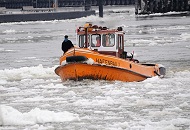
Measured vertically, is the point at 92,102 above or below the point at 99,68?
below

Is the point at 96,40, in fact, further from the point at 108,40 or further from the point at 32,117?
the point at 32,117

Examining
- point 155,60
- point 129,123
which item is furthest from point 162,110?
point 155,60

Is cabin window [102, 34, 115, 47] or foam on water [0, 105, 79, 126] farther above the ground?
cabin window [102, 34, 115, 47]

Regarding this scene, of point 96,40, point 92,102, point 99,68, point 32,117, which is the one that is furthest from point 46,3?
point 32,117

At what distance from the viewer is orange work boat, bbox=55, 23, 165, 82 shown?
21281 mm

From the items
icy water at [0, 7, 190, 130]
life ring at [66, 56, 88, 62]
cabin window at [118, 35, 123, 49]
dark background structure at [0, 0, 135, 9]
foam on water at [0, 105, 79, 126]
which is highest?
cabin window at [118, 35, 123, 49]

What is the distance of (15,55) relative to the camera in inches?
1464

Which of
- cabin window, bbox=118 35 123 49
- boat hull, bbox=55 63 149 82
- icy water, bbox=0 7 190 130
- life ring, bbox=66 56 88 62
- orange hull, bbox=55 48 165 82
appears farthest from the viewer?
cabin window, bbox=118 35 123 49

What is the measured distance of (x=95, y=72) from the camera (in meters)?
21.6

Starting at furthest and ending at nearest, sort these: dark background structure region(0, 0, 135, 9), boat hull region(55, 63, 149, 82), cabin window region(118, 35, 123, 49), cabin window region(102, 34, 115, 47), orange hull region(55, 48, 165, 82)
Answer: dark background structure region(0, 0, 135, 9) < cabin window region(118, 35, 123, 49) < cabin window region(102, 34, 115, 47) < boat hull region(55, 63, 149, 82) < orange hull region(55, 48, 165, 82)

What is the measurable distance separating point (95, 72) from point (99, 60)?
0.55m

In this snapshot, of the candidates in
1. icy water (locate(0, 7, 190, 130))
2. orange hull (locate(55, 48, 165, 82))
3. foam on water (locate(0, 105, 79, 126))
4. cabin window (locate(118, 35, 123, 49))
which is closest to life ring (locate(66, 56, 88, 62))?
orange hull (locate(55, 48, 165, 82))

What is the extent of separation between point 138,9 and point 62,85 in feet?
392

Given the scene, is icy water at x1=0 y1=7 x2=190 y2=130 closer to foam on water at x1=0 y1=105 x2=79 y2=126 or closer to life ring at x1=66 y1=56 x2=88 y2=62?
foam on water at x1=0 y1=105 x2=79 y2=126
